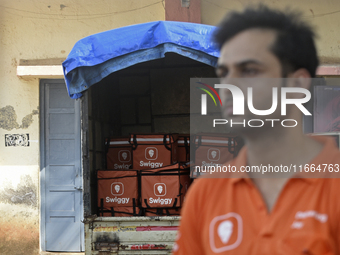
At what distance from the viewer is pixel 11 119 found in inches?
273

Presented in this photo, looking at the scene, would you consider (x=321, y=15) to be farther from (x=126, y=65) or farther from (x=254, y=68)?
(x=254, y=68)

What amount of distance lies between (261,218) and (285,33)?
0.52 metres

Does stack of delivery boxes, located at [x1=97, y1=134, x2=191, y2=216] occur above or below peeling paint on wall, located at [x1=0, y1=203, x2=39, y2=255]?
above

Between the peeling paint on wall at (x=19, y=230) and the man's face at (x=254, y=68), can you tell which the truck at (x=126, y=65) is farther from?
the man's face at (x=254, y=68)

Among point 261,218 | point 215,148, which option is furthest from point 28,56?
point 261,218

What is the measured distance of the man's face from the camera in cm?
110

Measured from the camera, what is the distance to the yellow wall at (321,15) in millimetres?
7039

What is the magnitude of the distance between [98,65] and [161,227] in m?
1.86

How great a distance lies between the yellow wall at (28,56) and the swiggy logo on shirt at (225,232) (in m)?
6.16

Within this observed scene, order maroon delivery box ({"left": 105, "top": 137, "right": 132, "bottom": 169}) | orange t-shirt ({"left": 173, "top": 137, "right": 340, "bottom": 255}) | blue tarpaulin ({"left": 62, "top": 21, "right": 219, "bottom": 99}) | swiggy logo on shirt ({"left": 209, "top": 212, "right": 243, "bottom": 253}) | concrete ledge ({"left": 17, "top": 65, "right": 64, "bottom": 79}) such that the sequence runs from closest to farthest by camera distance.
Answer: orange t-shirt ({"left": 173, "top": 137, "right": 340, "bottom": 255}) → swiggy logo on shirt ({"left": 209, "top": 212, "right": 243, "bottom": 253}) → blue tarpaulin ({"left": 62, "top": 21, "right": 219, "bottom": 99}) → maroon delivery box ({"left": 105, "top": 137, "right": 132, "bottom": 169}) → concrete ledge ({"left": 17, "top": 65, "right": 64, "bottom": 79})

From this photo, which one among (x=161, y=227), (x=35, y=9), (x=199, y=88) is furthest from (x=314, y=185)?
(x=35, y=9)

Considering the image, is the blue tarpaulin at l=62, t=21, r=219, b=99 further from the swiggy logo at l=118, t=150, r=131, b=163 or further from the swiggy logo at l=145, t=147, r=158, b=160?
the swiggy logo at l=118, t=150, r=131, b=163

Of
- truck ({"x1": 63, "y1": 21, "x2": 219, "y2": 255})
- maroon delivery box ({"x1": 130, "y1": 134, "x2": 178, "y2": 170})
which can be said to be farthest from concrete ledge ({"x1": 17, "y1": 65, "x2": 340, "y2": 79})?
truck ({"x1": 63, "y1": 21, "x2": 219, "y2": 255})

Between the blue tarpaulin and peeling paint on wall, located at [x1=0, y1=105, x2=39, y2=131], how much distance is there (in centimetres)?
279
